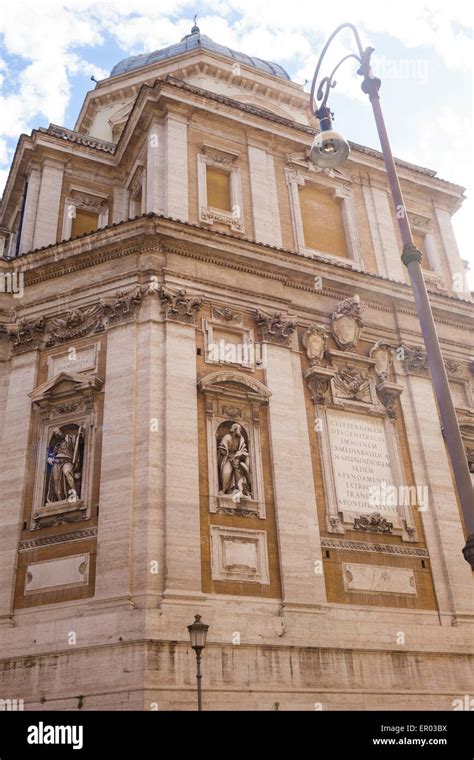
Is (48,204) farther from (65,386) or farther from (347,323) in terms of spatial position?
(347,323)

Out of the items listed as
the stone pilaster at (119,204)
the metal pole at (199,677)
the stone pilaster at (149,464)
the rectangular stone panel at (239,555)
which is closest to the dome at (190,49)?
the stone pilaster at (119,204)

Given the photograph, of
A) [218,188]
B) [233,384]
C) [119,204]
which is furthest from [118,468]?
[119,204]

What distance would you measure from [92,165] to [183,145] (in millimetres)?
3683

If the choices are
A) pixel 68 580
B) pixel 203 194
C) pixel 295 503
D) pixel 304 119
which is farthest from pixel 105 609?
pixel 304 119

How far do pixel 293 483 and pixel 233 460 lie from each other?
1.45 meters

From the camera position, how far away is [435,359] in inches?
388

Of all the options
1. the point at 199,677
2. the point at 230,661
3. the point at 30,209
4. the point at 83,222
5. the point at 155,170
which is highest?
the point at 83,222

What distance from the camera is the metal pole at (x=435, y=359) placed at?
8914 mm

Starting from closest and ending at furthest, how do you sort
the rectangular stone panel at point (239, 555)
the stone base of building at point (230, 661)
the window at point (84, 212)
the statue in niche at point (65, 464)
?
1. the stone base of building at point (230, 661)
2. the rectangular stone panel at point (239, 555)
3. the statue in niche at point (65, 464)
4. the window at point (84, 212)

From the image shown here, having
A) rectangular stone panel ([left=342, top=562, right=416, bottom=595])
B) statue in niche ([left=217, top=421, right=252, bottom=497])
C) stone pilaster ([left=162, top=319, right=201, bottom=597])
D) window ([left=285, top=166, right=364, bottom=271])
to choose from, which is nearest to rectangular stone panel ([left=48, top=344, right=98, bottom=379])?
stone pilaster ([left=162, top=319, right=201, bottom=597])

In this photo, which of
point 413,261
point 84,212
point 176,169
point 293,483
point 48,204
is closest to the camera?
point 413,261

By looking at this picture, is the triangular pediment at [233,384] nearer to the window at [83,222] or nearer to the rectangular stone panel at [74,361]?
the rectangular stone panel at [74,361]

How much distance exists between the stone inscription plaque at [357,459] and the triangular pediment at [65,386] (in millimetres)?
5797
